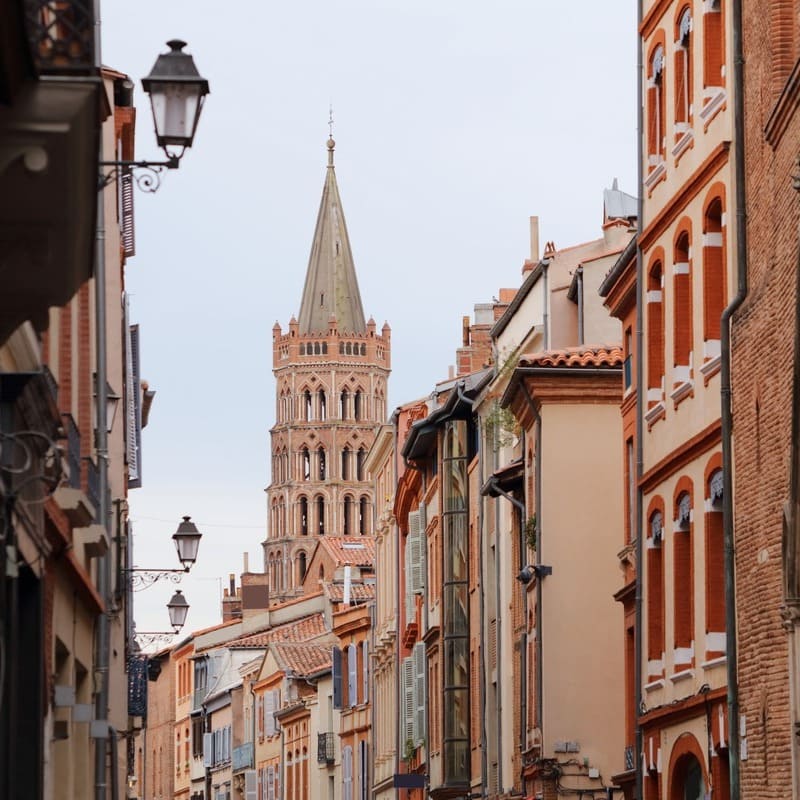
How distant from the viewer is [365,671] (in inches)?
2921

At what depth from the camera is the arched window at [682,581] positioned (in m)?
27.9

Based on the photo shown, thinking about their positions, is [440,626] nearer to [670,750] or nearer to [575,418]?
[575,418]

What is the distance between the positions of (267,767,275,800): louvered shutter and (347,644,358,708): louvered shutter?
1766 cm

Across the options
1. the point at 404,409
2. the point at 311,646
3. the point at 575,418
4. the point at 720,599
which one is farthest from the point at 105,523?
the point at 311,646

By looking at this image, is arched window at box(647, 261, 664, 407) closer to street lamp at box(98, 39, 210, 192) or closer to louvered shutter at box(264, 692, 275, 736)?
street lamp at box(98, 39, 210, 192)

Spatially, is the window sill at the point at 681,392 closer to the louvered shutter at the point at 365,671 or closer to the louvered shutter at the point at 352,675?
the louvered shutter at the point at 365,671

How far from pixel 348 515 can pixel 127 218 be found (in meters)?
158

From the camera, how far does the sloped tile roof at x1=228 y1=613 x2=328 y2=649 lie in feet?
319

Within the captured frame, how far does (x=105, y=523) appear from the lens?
22.5 m

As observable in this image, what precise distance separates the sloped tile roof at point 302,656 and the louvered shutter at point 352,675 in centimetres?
938

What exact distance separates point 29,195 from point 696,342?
19789 mm

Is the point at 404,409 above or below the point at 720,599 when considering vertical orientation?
above

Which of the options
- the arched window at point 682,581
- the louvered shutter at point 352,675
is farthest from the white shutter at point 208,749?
the arched window at point 682,581

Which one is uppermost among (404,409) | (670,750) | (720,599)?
(404,409)
